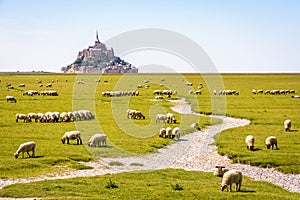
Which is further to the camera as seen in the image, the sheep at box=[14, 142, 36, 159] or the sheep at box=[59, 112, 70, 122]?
the sheep at box=[59, 112, 70, 122]

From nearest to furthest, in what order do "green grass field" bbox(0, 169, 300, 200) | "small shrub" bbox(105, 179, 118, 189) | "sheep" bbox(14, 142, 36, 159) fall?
"green grass field" bbox(0, 169, 300, 200) < "small shrub" bbox(105, 179, 118, 189) < "sheep" bbox(14, 142, 36, 159)

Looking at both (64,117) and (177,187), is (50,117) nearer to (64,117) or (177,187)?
(64,117)

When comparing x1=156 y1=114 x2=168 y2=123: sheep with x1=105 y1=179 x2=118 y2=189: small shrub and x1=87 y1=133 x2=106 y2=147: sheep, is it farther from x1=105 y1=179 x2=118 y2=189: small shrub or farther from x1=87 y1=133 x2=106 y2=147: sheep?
x1=105 y1=179 x2=118 y2=189: small shrub

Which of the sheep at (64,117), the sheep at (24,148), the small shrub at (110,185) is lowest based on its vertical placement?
the small shrub at (110,185)

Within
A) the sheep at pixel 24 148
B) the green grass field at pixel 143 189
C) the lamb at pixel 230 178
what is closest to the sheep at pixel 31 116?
the sheep at pixel 24 148

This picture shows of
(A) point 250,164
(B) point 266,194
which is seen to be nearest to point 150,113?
(A) point 250,164

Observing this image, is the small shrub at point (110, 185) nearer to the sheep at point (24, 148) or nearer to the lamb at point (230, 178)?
the lamb at point (230, 178)

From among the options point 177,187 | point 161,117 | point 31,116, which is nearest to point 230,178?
point 177,187

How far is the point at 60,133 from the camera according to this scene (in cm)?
3844

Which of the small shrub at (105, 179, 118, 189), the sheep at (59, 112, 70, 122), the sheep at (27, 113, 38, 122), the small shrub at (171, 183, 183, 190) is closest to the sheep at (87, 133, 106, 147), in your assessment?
the small shrub at (105, 179, 118, 189)

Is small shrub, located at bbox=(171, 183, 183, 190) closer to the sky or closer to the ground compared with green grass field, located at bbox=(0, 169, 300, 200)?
closer to the sky

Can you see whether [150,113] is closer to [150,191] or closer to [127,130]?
[127,130]

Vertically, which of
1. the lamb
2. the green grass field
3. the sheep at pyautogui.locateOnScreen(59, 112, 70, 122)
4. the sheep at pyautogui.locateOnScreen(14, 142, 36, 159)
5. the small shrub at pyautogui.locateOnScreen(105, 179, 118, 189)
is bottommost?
the green grass field

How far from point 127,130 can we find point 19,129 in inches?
440
